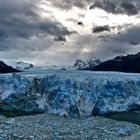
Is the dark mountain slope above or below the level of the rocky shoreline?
above

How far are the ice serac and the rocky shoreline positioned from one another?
8.84 ft

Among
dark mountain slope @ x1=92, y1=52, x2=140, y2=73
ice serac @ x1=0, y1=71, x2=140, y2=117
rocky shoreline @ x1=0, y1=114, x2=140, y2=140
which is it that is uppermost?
dark mountain slope @ x1=92, y1=52, x2=140, y2=73

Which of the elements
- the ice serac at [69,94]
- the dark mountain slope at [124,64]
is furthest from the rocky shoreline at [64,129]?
the dark mountain slope at [124,64]

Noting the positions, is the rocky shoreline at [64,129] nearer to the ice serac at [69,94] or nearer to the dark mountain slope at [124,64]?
the ice serac at [69,94]

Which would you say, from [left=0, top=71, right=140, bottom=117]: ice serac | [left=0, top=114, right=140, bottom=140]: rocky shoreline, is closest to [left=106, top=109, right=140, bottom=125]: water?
[left=0, top=71, right=140, bottom=117]: ice serac

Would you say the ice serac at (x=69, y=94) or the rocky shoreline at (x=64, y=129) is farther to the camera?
the ice serac at (x=69, y=94)

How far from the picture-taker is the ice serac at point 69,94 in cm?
4259

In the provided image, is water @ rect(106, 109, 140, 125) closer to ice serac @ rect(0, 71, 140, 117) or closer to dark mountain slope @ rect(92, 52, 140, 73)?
ice serac @ rect(0, 71, 140, 117)

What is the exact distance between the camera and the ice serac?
4259 centimetres

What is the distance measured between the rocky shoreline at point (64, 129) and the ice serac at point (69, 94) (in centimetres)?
269

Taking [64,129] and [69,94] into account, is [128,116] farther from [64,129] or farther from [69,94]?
[64,129]

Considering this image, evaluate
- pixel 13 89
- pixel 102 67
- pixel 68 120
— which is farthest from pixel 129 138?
pixel 102 67

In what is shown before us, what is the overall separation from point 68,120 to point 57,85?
6.74 meters

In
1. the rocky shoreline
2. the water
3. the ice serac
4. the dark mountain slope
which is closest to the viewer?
the rocky shoreline
